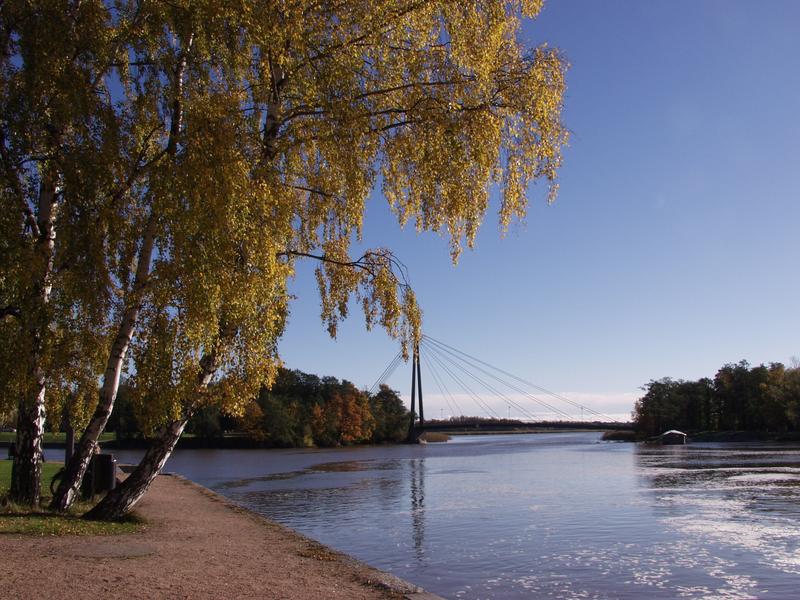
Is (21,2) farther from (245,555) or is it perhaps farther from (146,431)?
(245,555)

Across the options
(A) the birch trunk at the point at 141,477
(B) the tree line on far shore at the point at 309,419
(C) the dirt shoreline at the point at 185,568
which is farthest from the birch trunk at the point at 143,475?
(B) the tree line on far shore at the point at 309,419

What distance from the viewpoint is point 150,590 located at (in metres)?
8.21

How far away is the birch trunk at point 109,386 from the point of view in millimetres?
12656

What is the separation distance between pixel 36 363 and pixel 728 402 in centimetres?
11920

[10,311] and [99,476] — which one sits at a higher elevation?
[10,311]

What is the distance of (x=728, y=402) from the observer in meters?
115

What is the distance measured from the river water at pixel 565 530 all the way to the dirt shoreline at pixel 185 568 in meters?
2.08

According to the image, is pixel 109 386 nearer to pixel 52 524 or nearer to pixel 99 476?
pixel 52 524

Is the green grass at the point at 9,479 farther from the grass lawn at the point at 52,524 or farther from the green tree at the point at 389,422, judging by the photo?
the green tree at the point at 389,422

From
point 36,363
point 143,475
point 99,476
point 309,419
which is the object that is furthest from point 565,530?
point 309,419

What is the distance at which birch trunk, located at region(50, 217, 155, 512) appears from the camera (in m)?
12.7

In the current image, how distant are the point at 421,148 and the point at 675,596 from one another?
7.99m

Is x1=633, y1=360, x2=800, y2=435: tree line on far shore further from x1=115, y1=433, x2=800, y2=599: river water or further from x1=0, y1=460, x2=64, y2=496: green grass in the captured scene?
x1=0, y1=460, x2=64, y2=496: green grass

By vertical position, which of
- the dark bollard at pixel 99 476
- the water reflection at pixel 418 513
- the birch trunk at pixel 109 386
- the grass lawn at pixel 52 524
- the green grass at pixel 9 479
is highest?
the birch trunk at pixel 109 386
